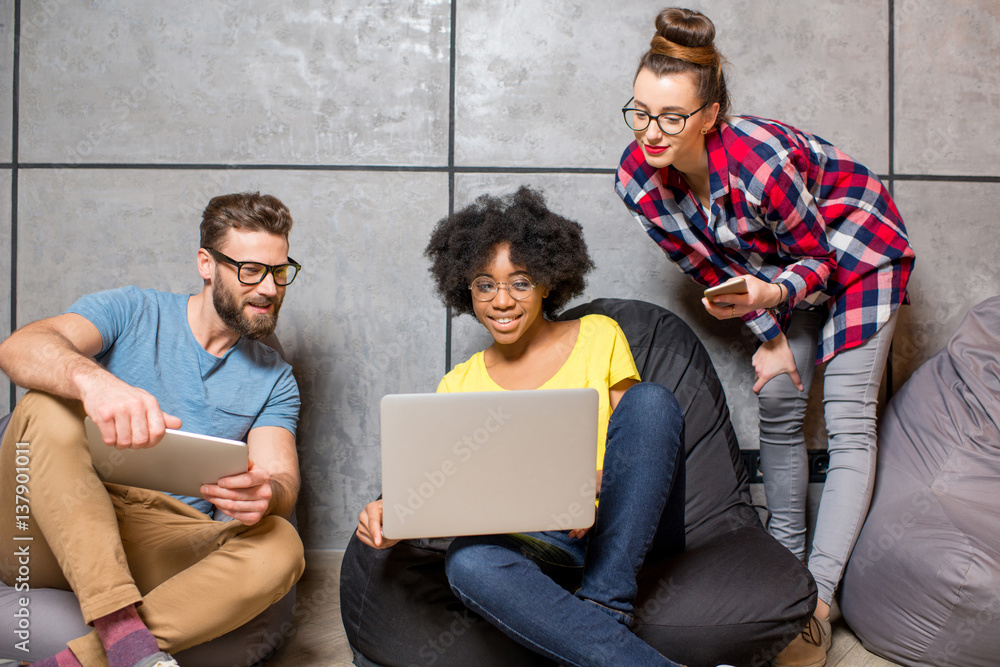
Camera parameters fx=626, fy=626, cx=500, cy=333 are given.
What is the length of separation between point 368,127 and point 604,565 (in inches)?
62.4

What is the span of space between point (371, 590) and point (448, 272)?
32.5 inches

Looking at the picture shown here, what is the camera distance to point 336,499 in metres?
2.16

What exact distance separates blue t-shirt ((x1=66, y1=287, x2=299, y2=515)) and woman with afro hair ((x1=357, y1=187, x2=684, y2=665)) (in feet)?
1.60

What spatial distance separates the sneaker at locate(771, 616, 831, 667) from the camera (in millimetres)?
1443

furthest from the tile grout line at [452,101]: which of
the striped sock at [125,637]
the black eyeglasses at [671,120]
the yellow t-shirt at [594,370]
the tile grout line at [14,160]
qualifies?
the tile grout line at [14,160]

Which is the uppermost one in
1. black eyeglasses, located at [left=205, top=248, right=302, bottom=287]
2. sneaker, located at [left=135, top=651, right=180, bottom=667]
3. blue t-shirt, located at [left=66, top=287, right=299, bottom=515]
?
black eyeglasses, located at [left=205, top=248, right=302, bottom=287]

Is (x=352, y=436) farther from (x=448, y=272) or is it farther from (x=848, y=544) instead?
(x=848, y=544)

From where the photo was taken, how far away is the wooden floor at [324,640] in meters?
1.51

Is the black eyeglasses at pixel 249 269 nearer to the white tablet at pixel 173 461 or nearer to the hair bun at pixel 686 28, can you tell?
the white tablet at pixel 173 461

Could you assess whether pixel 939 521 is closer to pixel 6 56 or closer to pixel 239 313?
pixel 239 313

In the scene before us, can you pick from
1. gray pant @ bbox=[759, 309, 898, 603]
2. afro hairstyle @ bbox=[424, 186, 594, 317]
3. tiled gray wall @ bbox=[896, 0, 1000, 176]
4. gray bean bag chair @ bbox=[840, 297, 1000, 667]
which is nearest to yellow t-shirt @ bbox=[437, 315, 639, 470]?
afro hairstyle @ bbox=[424, 186, 594, 317]

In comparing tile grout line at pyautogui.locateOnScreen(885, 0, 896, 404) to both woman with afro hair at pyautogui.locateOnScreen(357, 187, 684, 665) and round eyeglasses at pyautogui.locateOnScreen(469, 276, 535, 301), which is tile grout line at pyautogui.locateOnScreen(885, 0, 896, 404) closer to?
woman with afro hair at pyautogui.locateOnScreen(357, 187, 684, 665)

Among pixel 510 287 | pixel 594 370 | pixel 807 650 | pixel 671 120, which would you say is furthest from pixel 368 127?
pixel 807 650

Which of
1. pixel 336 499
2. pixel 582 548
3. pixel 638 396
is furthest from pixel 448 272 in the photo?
pixel 336 499
